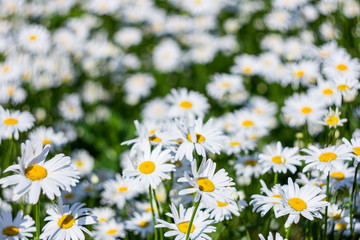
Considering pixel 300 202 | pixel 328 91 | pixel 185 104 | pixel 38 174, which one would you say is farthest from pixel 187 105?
pixel 38 174

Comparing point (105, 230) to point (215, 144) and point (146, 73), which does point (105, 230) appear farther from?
point (146, 73)

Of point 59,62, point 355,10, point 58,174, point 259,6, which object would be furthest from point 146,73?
point 58,174

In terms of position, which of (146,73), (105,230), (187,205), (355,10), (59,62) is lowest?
(146,73)

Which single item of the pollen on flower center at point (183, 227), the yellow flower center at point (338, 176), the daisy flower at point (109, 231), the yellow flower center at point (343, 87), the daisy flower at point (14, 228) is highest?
the yellow flower center at point (343, 87)

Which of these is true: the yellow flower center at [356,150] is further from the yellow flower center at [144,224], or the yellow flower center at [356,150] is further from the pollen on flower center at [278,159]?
the yellow flower center at [144,224]

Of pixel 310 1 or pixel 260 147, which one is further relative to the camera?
pixel 310 1

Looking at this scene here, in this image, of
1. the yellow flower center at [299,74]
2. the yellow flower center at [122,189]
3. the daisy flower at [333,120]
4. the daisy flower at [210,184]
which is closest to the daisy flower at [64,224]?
the daisy flower at [210,184]

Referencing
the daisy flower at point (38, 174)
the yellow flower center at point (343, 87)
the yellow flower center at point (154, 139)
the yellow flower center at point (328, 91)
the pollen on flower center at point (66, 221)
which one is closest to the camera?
the daisy flower at point (38, 174)

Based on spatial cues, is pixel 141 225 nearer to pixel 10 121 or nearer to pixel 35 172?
pixel 35 172

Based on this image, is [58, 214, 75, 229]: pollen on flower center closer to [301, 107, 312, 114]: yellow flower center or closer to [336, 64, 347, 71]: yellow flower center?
[301, 107, 312, 114]: yellow flower center
